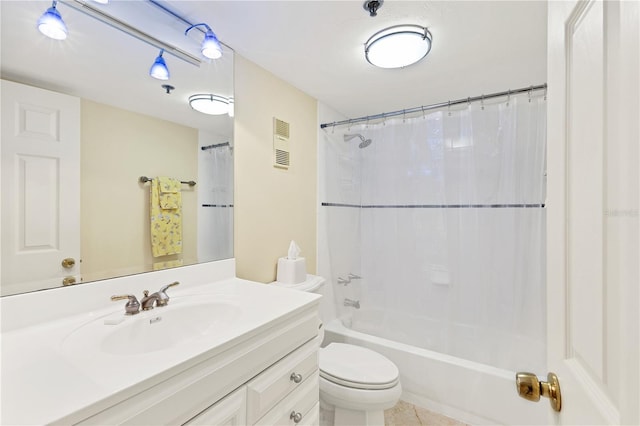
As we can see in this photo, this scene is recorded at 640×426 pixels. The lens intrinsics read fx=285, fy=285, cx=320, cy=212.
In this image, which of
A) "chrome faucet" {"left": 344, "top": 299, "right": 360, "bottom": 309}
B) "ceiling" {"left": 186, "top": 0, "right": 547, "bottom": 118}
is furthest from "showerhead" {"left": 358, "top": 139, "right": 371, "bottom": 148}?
"chrome faucet" {"left": 344, "top": 299, "right": 360, "bottom": 309}

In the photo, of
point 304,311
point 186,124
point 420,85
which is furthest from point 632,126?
point 420,85

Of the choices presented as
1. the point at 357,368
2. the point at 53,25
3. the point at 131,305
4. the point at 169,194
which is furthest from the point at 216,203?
the point at 357,368

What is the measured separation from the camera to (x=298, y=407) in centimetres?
107

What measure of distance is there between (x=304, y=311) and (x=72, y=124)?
109 centimetres

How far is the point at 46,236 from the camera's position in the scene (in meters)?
0.96

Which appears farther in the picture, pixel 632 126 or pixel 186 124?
pixel 186 124

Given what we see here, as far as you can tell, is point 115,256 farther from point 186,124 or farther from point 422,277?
point 422,277

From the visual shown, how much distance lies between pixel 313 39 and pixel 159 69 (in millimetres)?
746

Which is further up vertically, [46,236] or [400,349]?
[46,236]

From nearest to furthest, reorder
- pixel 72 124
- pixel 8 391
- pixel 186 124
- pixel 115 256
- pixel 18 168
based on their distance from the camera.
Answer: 1. pixel 8 391
2. pixel 18 168
3. pixel 72 124
4. pixel 115 256
5. pixel 186 124

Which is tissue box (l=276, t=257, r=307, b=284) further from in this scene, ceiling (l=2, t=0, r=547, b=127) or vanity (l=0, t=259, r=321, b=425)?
ceiling (l=2, t=0, r=547, b=127)

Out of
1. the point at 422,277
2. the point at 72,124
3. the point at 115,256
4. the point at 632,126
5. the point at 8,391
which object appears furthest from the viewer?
the point at 422,277

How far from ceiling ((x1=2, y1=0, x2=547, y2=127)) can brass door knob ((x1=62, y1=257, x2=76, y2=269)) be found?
61 cm

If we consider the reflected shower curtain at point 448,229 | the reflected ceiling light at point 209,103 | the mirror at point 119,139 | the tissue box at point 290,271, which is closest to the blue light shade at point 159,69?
the mirror at point 119,139
